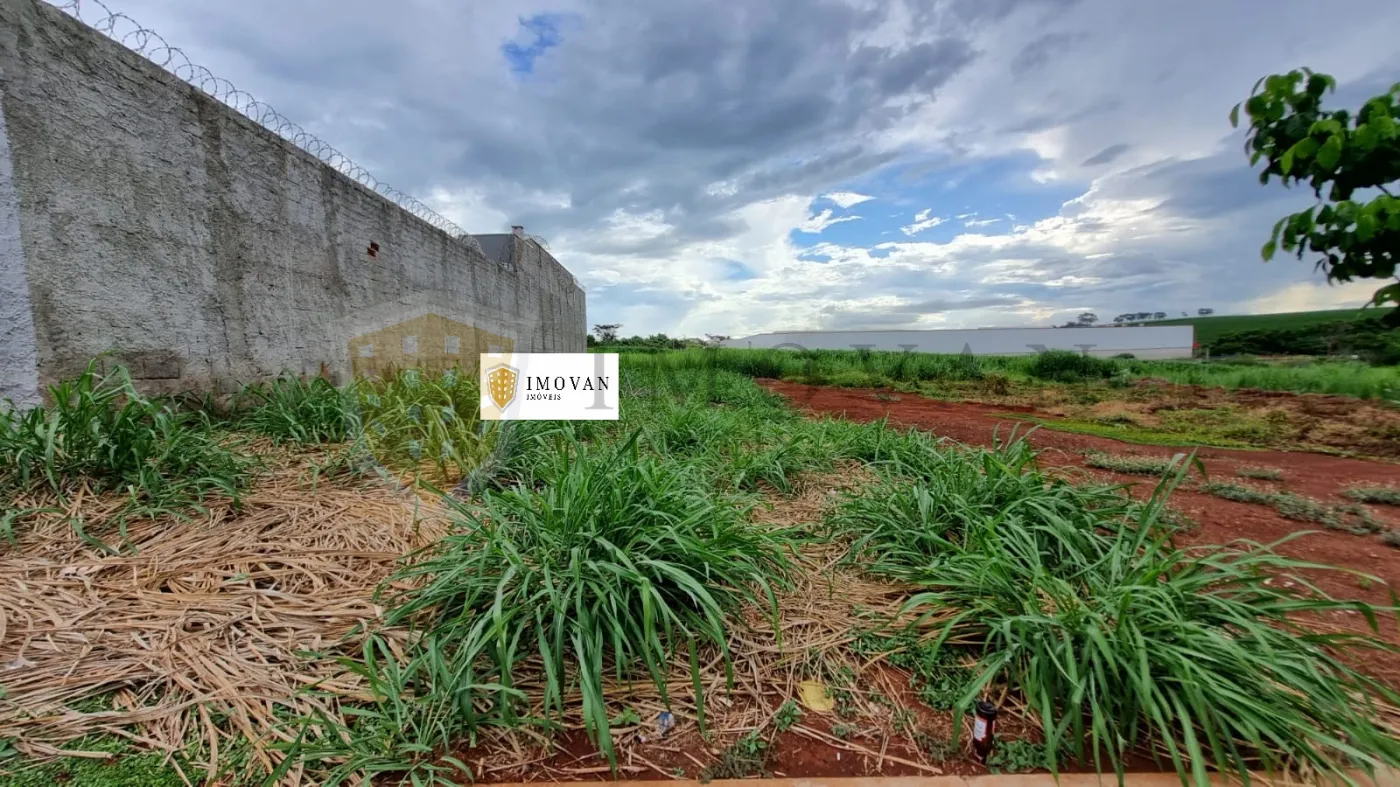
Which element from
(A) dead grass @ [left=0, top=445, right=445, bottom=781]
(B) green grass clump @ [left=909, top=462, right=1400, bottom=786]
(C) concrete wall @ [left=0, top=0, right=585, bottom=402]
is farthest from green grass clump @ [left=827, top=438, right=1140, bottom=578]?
(C) concrete wall @ [left=0, top=0, right=585, bottom=402]

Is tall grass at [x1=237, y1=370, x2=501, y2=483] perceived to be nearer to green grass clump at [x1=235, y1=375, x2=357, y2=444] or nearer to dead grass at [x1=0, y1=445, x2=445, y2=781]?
green grass clump at [x1=235, y1=375, x2=357, y2=444]

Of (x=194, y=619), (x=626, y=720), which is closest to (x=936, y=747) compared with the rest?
(x=626, y=720)

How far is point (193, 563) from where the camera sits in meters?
1.51

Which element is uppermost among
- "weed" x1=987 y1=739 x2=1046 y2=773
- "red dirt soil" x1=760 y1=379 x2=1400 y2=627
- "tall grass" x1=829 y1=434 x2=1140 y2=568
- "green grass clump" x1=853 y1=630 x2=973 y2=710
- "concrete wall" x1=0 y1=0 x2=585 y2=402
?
"concrete wall" x1=0 y1=0 x2=585 y2=402

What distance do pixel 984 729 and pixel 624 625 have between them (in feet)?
2.66

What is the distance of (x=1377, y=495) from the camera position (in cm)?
251

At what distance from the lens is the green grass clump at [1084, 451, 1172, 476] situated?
2977 mm

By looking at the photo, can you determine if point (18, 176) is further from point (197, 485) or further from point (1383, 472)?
point (1383, 472)

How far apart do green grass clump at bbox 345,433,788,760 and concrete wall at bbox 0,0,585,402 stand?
197 centimetres

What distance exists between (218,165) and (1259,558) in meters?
4.56

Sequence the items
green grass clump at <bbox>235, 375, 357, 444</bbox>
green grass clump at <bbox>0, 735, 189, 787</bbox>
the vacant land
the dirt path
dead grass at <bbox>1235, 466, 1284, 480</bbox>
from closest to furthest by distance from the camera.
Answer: green grass clump at <bbox>0, 735, 189, 787</bbox>, the vacant land, the dirt path, green grass clump at <bbox>235, 375, 357, 444</bbox>, dead grass at <bbox>1235, 466, 1284, 480</bbox>

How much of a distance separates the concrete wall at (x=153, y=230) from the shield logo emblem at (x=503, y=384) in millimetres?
1170

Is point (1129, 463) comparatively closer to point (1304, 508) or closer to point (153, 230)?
point (1304, 508)

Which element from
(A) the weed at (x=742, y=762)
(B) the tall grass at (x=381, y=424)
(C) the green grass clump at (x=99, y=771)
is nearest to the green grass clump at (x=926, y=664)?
(A) the weed at (x=742, y=762)
